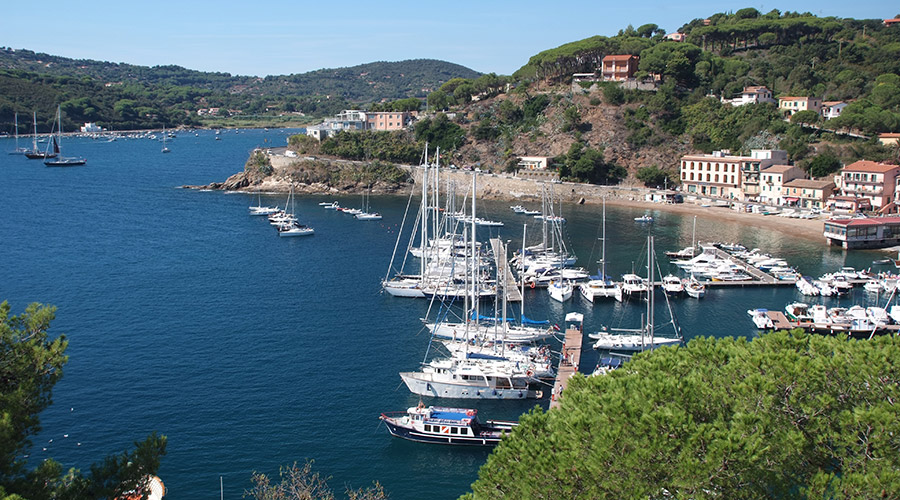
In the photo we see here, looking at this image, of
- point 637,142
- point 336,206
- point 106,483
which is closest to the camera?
point 106,483

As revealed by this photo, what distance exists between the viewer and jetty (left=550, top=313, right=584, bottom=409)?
24612 millimetres

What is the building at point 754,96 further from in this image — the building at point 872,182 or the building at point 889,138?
the building at point 872,182

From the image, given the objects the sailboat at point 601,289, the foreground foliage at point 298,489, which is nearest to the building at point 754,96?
the sailboat at point 601,289

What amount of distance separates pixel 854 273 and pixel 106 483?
126 ft

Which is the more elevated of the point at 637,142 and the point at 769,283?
the point at 637,142

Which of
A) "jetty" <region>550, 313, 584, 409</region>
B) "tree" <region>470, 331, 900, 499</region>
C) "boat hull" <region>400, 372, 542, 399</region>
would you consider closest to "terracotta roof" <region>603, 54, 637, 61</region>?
"jetty" <region>550, 313, 584, 409</region>

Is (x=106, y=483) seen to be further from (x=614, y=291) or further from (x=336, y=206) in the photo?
(x=336, y=206)

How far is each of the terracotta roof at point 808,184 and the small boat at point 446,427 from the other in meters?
44.4

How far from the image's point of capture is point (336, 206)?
67.0 m

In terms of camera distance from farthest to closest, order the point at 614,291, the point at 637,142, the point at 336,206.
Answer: the point at 637,142
the point at 336,206
the point at 614,291

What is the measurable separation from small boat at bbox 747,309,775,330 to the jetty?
745cm

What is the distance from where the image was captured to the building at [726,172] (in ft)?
205

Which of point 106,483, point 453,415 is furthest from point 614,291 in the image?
point 106,483

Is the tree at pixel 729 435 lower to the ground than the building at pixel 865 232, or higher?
lower
